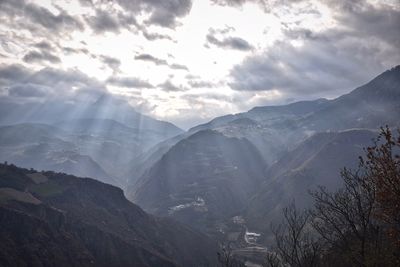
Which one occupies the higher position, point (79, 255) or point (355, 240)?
point (355, 240)

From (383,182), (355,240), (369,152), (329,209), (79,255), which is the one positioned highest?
(369,152)

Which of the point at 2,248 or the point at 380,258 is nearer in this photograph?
the point at 380,258

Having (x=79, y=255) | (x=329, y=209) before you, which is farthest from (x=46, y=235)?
(x=329, y=209)

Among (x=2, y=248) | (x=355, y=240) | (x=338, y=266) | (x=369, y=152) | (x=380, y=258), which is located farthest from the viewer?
(x=2, y=248)

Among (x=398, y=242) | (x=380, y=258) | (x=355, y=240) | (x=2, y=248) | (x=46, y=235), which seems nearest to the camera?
(x=398, y=242)

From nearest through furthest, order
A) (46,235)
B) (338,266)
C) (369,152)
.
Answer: (369,152) < (338,266) < (46,235)

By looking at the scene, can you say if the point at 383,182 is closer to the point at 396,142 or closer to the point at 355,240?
the point at 396,142

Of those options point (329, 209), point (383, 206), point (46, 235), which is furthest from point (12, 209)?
point (383, 206)

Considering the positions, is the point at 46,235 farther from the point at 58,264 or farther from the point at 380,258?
the point at 380,258

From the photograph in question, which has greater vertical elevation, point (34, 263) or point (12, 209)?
point (12, 209)
